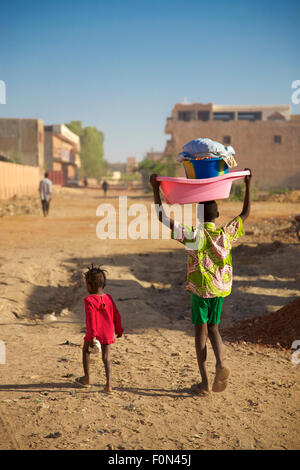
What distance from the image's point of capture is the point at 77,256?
9.73 m

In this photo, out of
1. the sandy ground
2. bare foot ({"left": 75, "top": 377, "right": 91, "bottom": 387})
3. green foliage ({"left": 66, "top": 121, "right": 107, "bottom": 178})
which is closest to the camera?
the sandy ground

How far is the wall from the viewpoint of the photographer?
24703 millimetres

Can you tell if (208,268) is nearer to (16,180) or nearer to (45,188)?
(45,188)

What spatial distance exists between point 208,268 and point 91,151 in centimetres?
8378

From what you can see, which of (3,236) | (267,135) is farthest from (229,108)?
(3,236)

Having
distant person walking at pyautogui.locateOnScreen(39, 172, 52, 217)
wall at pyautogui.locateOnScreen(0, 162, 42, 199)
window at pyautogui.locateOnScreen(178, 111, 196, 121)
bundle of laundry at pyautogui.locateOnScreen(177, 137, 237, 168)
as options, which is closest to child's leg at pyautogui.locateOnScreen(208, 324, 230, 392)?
bundle of laundry at pyautogui.locateOnScreen(177, 137, 237, 168)

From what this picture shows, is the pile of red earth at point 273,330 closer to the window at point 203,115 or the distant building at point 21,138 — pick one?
the distant building at point 21,138

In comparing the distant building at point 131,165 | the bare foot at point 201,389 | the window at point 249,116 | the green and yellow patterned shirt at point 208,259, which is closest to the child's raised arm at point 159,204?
the green and yellow patterned shirt at point 208,259

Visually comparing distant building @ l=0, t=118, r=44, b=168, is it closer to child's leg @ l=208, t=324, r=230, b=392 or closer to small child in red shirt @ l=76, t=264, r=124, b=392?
small child in red shirt @ l=76, t=264, r=124, b=392

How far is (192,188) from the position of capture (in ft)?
10.2

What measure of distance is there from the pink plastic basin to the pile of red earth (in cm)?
224

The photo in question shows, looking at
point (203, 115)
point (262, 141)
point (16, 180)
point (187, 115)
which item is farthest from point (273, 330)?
point (203, 115)

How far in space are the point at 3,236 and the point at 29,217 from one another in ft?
17.1
